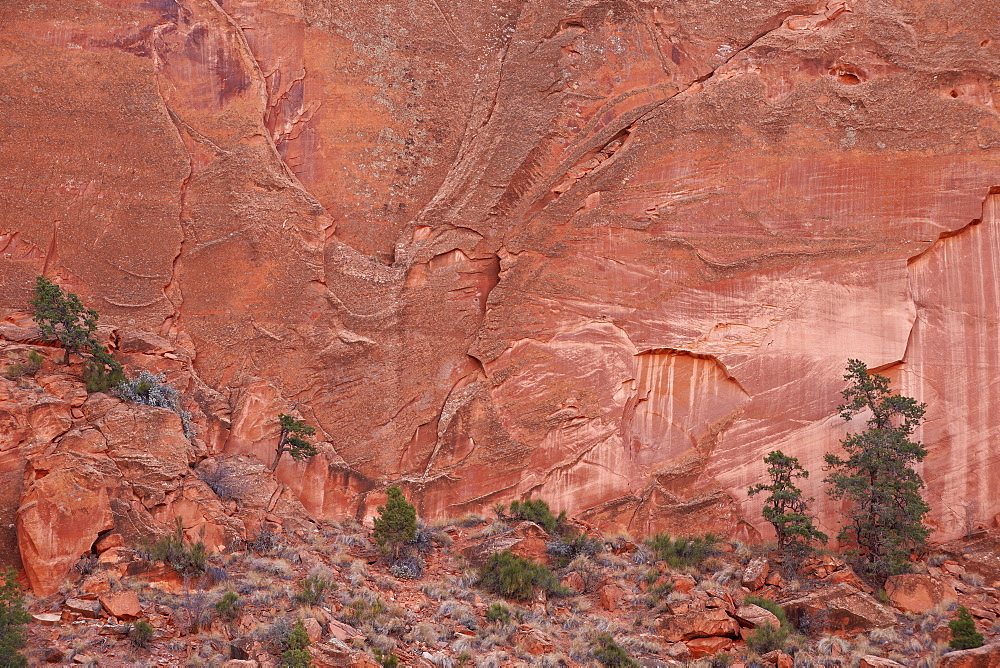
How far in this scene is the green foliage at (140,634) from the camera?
49.5 feet

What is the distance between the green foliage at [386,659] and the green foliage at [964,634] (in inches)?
344

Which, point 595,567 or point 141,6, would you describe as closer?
point 595,567

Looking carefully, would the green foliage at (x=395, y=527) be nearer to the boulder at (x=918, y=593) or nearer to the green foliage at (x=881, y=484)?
the green foliage at (x=881, y=484)

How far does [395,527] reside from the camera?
19.5 metres

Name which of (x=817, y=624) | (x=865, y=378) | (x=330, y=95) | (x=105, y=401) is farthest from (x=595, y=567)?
(x=330, y=95)

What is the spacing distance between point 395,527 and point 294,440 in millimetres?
2745

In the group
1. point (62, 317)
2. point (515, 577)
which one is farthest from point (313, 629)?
point (62, 317)

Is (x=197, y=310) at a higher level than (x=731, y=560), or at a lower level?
higher

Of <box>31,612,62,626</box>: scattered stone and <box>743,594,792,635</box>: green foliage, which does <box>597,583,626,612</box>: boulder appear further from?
<box>31,612,62,626</box>: scattered stone

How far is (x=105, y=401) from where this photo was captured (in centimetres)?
1842

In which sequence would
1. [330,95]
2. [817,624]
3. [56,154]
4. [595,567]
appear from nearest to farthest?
1. [817,624]
2. [595,567]
3. [56,154]
4. [330,95]

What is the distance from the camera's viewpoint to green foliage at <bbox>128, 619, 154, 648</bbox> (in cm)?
1509

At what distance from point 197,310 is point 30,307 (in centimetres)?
304

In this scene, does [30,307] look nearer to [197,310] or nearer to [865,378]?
[197,310]
